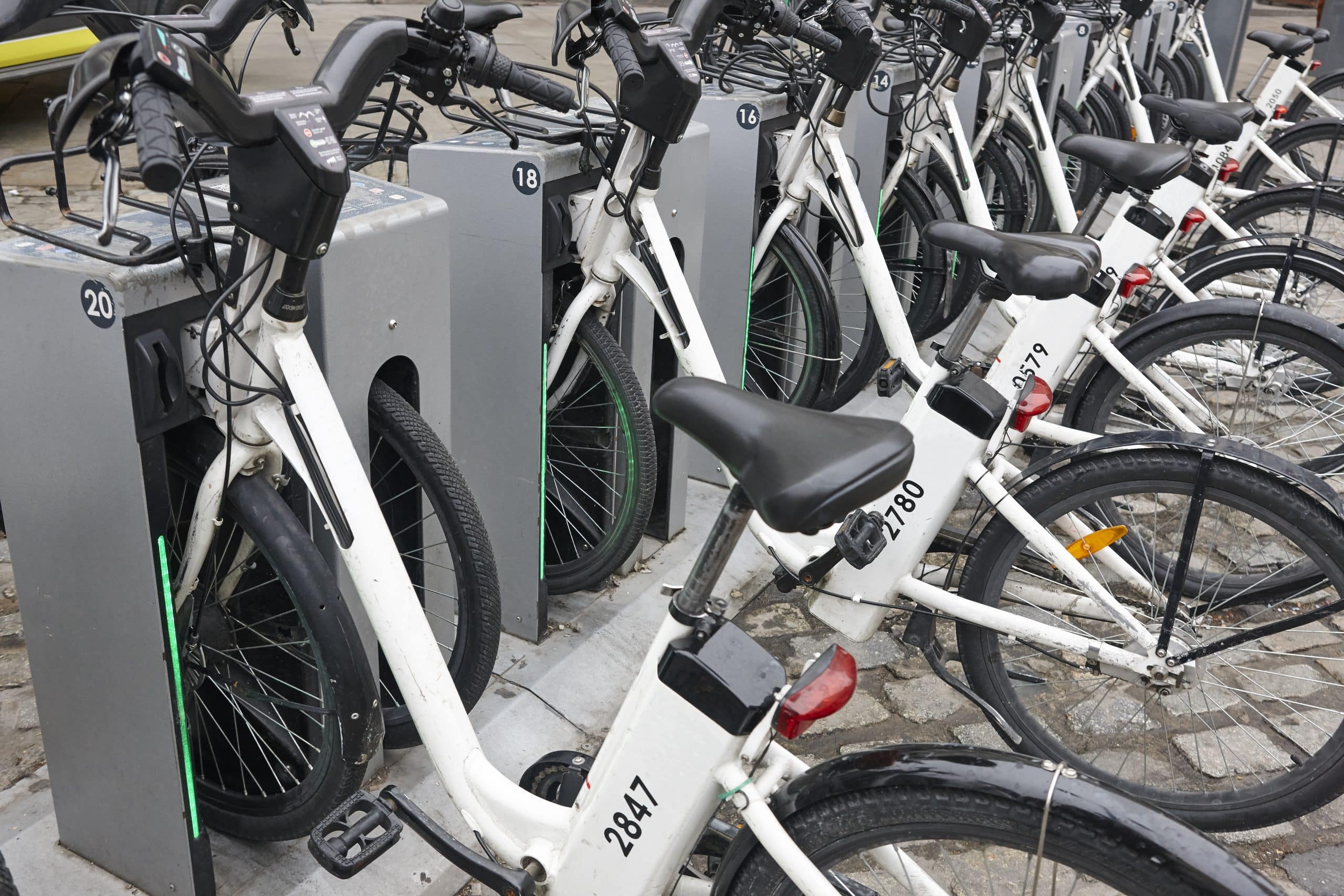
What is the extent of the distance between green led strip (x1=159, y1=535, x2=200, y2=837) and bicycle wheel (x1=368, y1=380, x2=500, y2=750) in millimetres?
398

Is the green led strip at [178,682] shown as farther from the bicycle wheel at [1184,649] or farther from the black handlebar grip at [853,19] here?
the black handlebar grip at [853,19]

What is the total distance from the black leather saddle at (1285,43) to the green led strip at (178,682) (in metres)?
6.19

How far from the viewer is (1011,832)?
4.92 ft

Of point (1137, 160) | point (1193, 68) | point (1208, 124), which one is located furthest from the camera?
point (1193, 68)

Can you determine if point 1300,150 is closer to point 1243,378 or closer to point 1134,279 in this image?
point 1243,378

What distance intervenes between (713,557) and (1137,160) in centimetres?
231

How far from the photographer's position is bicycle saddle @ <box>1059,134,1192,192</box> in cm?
329

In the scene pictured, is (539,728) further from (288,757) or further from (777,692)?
(777,692)

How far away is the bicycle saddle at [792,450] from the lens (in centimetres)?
146

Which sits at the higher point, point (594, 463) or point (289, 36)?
point (289, 36)

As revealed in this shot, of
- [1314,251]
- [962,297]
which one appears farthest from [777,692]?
[962,297]

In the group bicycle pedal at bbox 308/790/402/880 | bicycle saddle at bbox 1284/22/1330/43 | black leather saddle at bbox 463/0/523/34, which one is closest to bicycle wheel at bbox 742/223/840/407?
black leather saddle at bbox 463/0/523/34

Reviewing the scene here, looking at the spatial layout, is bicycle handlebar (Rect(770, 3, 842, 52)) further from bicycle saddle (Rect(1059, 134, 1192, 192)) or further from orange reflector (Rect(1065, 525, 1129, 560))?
orange reflector (Rect(1065, 525, 1129, 560))

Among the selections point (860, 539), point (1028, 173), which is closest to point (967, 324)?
point (860, 539)
